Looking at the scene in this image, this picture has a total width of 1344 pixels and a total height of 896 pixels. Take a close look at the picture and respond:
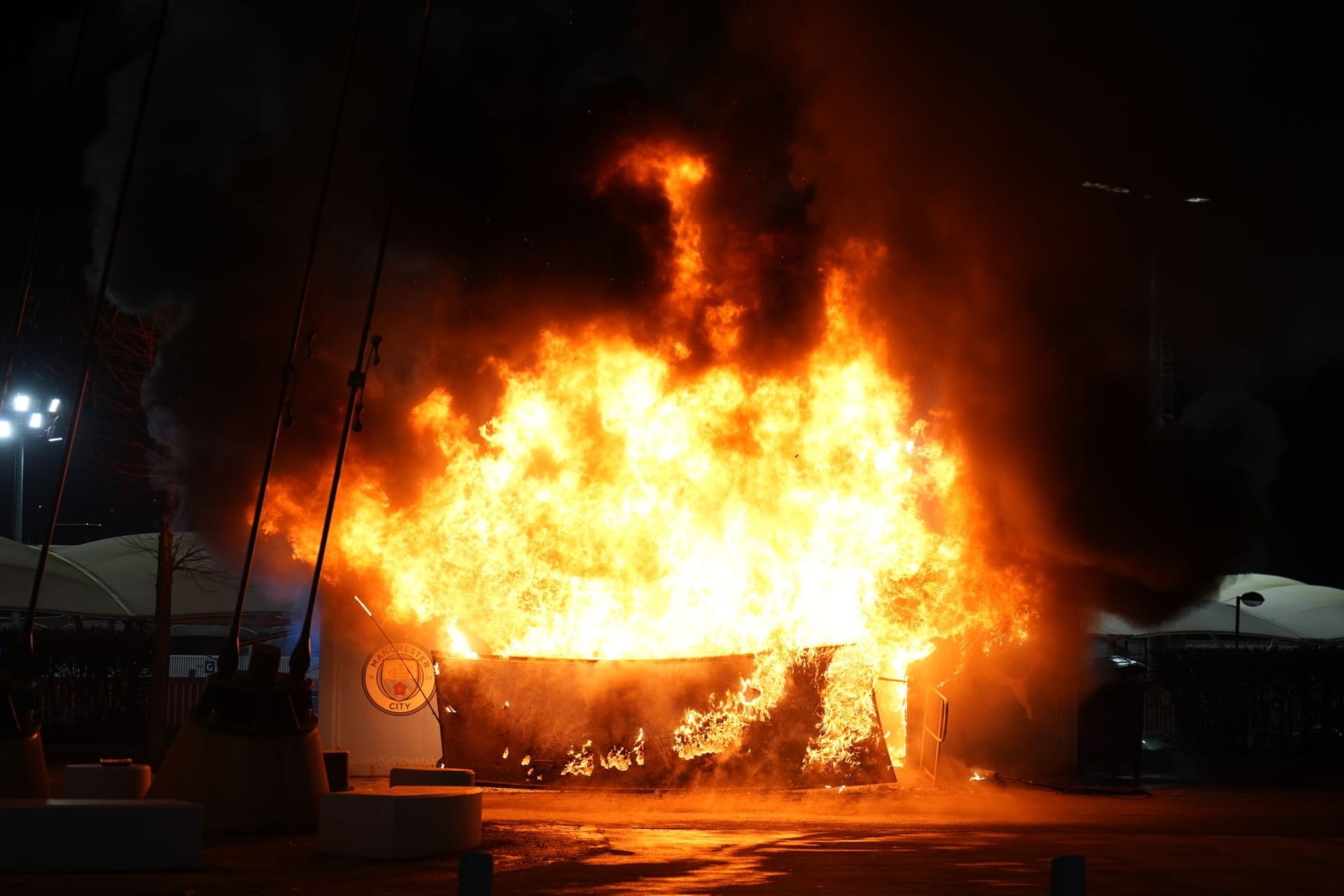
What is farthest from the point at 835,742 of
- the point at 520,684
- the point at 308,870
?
the point at 308,870

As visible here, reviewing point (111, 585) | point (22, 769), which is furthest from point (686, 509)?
point (111, 585)

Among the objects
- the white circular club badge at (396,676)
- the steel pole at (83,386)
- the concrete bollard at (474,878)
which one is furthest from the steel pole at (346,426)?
the concrete bollard at (474,878)

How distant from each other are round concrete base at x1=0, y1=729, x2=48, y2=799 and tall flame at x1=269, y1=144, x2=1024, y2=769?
5.94m

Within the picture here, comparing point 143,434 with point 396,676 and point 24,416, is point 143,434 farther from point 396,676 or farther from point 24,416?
point 24,416

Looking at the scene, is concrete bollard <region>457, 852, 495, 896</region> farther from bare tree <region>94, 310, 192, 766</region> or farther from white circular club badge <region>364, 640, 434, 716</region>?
bare tree <region>94, 310, 192, 766</region>

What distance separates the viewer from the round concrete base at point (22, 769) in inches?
540

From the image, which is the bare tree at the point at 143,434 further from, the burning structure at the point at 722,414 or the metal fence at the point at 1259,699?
the metal fence at the point at 1259,699

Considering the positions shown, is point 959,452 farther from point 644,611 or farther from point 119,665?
point 119,665

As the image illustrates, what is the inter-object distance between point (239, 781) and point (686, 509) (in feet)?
25.1

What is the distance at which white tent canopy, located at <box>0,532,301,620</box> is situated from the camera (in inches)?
1206

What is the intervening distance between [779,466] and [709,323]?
7.01 feet

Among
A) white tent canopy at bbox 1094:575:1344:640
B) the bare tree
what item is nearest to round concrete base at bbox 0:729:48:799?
the bare tree

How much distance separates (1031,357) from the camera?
A: 19.3 m

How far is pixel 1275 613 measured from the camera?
3478 cm
